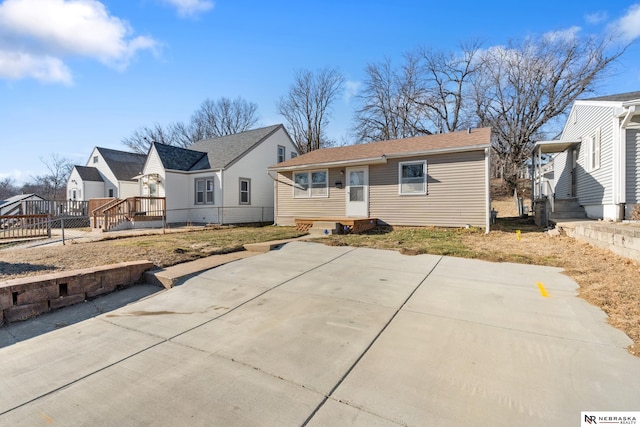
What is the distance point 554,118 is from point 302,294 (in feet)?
92.3

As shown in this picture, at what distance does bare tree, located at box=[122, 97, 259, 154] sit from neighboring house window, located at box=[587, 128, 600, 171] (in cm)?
3367

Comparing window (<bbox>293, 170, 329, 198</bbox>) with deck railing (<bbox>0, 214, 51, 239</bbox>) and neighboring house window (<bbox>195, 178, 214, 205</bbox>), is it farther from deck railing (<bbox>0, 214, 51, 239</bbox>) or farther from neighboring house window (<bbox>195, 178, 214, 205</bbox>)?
deck railing (<bbox>0, 214, 51, 239</bbox>)

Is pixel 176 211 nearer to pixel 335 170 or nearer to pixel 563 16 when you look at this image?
pixel 335 170

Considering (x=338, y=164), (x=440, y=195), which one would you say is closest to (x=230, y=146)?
(x=338, y=164)

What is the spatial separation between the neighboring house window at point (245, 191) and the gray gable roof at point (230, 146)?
1.48 m

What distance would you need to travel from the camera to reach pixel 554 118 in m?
23.3

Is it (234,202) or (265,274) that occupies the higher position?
(234,202)

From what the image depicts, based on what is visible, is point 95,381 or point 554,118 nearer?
point 95,381

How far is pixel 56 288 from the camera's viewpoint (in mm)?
4277

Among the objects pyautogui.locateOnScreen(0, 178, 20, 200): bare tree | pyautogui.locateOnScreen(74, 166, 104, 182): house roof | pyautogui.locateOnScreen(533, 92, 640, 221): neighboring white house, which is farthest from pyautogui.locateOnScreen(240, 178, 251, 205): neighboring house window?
pyautogui.locateOnScreen(0, 178, 20, 200): bare tree

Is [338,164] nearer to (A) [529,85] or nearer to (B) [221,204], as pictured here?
(B) [221,204]

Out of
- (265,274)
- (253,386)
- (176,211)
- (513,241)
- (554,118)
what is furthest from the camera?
(554,118)

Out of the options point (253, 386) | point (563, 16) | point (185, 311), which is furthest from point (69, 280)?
point (563, 16)

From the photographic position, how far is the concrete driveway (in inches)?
77.9
